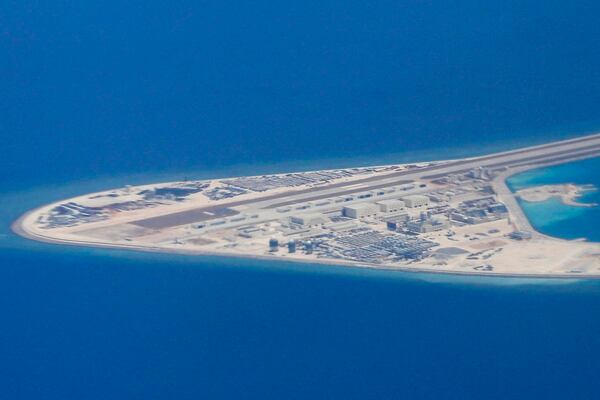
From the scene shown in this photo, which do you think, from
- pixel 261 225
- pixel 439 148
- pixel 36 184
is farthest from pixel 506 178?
pixel 36 184

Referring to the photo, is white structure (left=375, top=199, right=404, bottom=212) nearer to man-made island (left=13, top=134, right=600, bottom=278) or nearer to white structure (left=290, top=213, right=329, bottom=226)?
man-made island (left=13, top=134, right=600, bottom=278)


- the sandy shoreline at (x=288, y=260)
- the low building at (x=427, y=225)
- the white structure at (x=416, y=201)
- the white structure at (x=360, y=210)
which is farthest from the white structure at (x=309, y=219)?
the sandy shoreline at (x=288, y=260)

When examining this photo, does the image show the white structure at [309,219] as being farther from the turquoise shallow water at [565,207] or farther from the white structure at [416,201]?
the turquoise shallow water at [565,207]

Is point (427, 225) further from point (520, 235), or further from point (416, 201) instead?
point (520, 235)

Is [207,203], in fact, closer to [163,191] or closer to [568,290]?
→ [163,191]

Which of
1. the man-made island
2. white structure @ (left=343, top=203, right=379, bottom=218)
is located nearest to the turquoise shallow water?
the man-made island
